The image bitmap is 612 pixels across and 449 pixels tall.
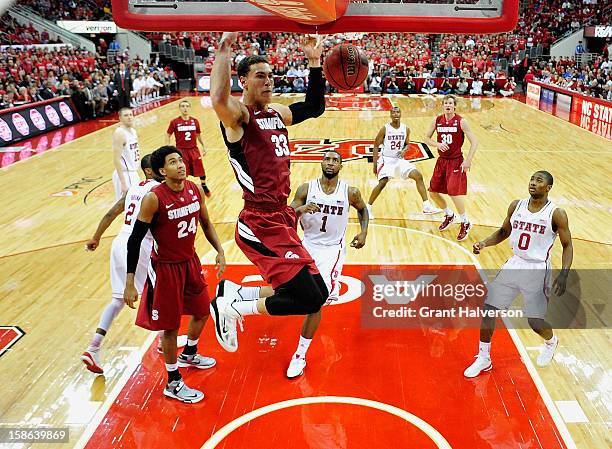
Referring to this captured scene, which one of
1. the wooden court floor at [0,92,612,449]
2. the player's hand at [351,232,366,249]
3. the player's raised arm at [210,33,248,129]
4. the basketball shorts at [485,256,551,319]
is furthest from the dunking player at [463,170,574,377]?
the player's raised arm at [210,33,248,129]

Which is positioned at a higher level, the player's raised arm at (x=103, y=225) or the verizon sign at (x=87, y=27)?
the verizon sign at (x=87, y=27)

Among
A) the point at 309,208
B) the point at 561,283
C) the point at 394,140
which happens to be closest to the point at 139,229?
the point at 309,208

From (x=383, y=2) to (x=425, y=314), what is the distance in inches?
119

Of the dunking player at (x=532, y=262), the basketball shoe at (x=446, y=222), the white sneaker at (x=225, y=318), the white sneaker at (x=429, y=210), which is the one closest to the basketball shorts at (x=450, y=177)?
the basketball shoe at (x=446, y=222)

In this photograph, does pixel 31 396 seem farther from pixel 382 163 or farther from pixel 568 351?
pixel 382 163

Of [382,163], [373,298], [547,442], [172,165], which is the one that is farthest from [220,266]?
[382,163]

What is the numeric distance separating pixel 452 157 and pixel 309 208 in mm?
3804

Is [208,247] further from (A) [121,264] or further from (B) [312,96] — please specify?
(B) [312,96]

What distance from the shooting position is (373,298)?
628 centimetres

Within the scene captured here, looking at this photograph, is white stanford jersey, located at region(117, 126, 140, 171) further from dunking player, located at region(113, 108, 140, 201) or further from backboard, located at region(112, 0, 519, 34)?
backboard, located at region(112, 0, 519, 34)

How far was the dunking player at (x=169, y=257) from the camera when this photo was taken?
418cm

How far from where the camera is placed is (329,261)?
18.1ft

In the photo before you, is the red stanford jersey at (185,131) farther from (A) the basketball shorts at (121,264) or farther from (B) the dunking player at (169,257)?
(B) the dunking player at (169,257)

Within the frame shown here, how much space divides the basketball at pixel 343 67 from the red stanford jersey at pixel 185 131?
5224mm
